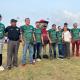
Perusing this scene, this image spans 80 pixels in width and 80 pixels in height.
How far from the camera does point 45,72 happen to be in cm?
1337

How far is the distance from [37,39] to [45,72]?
2830 mm

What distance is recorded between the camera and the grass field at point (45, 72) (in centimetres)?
Result: 1261

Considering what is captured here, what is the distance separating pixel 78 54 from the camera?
18500mm

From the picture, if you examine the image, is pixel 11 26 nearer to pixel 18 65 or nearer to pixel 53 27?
pixel 18 65

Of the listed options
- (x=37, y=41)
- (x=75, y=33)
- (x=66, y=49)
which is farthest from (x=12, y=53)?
(x=75, y=33)

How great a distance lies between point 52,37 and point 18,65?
291 centimetres

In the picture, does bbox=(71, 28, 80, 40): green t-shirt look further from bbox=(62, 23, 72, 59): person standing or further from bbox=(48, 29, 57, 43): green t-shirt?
bbox=(48, 29, 57, 43): green t-shirt

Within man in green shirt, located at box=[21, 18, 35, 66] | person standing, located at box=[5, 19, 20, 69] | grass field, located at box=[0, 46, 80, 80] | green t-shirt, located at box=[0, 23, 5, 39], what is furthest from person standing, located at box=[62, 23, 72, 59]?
green t-shirt, located at box=[0, 23, 5, 39]

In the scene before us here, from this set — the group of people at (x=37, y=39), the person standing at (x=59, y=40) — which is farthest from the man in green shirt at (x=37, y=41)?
the person standing at (x=59, y=40)

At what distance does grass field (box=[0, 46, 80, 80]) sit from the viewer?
496 inches

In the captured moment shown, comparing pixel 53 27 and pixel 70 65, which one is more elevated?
pixel 53 27

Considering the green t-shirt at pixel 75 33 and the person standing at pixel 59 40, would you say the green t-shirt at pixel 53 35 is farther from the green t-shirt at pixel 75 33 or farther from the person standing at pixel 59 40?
the green t-shirt at pixel 75 33

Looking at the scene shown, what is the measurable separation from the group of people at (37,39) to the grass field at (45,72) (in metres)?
0.58

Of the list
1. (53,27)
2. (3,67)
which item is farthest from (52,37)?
(3,67)
